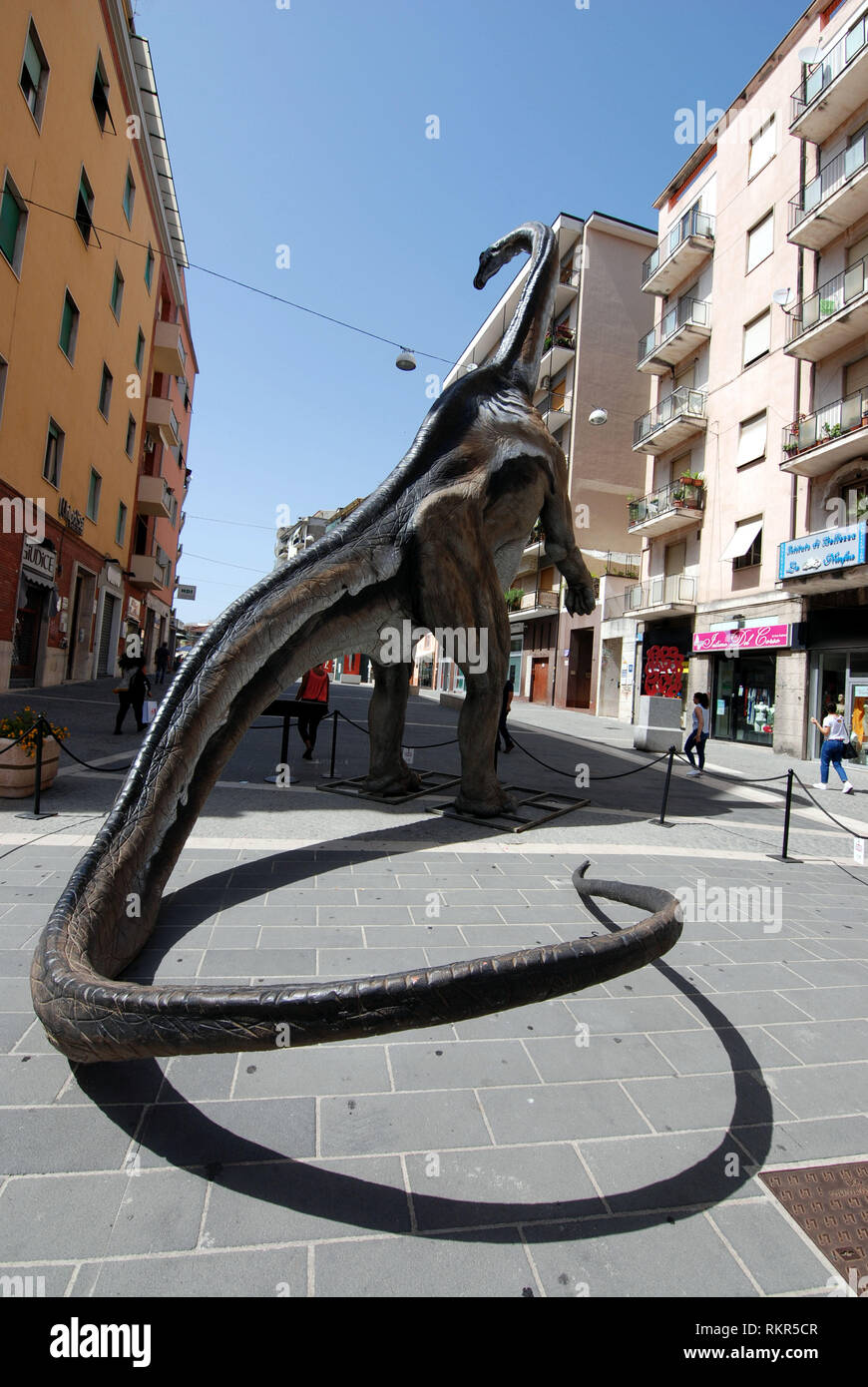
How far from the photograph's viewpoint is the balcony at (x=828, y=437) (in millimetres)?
15078

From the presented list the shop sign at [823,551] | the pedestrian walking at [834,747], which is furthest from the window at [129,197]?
the pedestrian walking at [834,747]

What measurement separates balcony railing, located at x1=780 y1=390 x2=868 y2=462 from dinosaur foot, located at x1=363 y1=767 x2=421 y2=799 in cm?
1370

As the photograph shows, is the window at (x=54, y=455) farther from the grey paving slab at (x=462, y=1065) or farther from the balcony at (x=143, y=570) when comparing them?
the grey paving slab at (x=462, y=1065)

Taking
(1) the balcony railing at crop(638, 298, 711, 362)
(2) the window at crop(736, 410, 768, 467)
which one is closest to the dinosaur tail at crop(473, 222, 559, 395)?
(2) the window at crop(736, 410, 768, 467)

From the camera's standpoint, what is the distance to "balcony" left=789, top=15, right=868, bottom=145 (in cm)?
1514

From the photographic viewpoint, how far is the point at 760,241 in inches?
765

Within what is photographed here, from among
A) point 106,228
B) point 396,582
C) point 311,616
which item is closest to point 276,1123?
point 311,616

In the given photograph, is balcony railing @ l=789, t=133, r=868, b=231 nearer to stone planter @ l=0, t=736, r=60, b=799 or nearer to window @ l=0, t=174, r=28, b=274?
window @ l=0, t=174, r=28, b=274

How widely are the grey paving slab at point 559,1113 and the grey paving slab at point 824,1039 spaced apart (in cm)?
96

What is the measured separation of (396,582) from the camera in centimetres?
533

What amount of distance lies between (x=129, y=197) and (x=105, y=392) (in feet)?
20.4

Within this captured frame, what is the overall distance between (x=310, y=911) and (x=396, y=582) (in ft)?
8.50

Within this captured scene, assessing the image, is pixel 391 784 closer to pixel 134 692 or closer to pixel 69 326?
pixel 134 692

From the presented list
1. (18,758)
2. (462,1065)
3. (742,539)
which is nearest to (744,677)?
(742,539)
